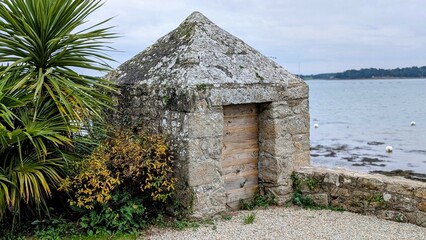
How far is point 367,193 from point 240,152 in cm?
198

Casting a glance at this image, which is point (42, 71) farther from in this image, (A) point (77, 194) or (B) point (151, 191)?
(B) point (151, 191)

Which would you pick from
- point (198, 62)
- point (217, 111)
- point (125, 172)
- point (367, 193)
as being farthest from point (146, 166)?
point (367, 193)

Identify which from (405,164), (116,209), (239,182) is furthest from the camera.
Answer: (405,164)

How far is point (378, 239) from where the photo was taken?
6000 mm

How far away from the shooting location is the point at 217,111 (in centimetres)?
670

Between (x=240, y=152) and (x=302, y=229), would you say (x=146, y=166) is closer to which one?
(x=240, y=152)

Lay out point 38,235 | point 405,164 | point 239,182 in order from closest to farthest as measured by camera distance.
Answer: point 38,235 < point 239,182 < point 405,164

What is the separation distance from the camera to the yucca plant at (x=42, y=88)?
230 inches

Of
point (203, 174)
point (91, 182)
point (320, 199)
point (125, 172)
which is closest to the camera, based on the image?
point (91, 182)

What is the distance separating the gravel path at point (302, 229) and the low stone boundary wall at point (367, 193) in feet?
0.50

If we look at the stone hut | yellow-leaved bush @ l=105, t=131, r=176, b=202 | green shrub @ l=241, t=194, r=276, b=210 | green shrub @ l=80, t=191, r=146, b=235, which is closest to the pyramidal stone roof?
the stone hut

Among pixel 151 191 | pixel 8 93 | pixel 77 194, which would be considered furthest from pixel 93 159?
pixel 8 93

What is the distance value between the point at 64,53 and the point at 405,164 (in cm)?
1435

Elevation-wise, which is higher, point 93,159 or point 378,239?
point 93,159
